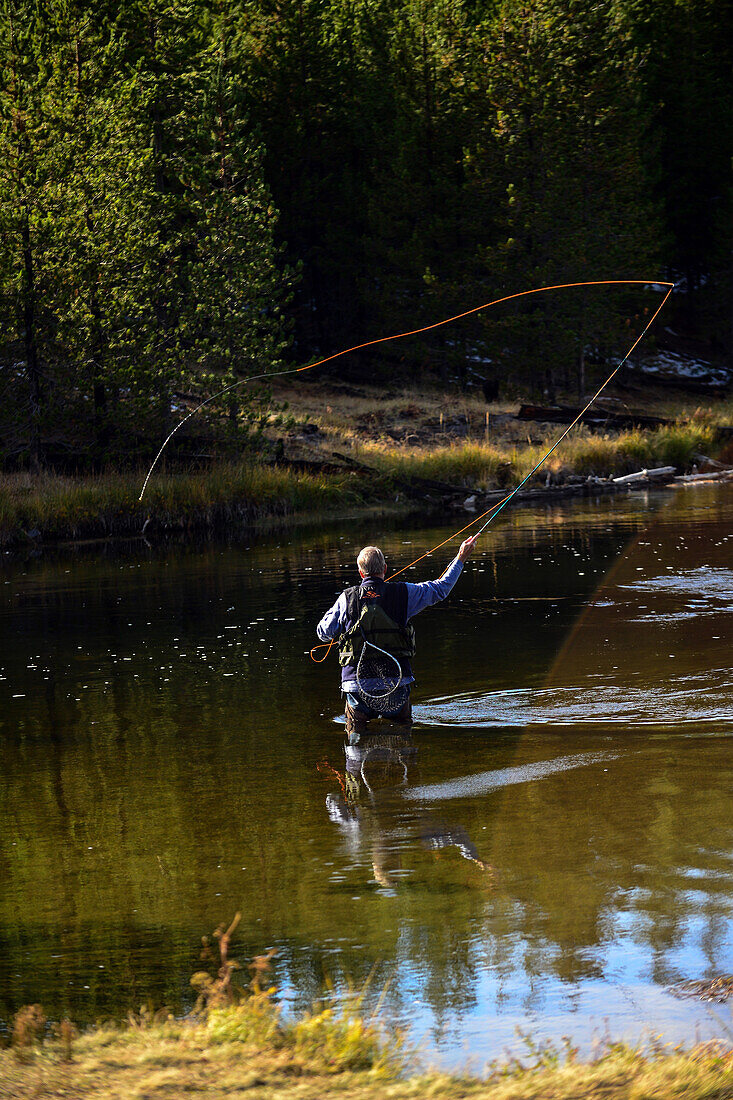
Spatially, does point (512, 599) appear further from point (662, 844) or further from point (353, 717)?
point (662, 844)

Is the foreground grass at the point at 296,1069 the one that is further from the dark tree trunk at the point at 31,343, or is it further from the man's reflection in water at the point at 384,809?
the dark tree trunk at the point at 31,343

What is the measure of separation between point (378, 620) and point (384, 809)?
1.85 metres

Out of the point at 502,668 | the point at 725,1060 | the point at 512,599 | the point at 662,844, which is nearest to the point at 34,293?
the point at 512,599

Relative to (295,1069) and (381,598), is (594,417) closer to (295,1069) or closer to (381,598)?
(381,598)

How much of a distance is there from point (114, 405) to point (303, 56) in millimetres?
21752

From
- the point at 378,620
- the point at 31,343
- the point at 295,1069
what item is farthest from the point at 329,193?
the point at 295,1069

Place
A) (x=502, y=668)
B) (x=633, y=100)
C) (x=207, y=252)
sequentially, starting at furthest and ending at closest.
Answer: (x=633, y=100)
(x=207, y=252)
(x=502, y=668)

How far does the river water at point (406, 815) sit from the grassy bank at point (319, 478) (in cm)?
966

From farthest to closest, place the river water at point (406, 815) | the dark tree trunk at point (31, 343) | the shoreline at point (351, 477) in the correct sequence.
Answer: the dark tree trunk at point (31, 343) < the shoreline at point (351, 477) < the river water at point (406, 815)

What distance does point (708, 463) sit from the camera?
32312mm

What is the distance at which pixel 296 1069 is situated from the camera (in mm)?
4059

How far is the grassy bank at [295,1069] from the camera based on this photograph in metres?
3.84

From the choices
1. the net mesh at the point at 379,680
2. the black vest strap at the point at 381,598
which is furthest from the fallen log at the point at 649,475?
the black vest strap at the point at 381,598

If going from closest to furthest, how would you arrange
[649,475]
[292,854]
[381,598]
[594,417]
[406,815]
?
[292,854] → [406,815] → [381,598] → [649,475] → [594,417]
